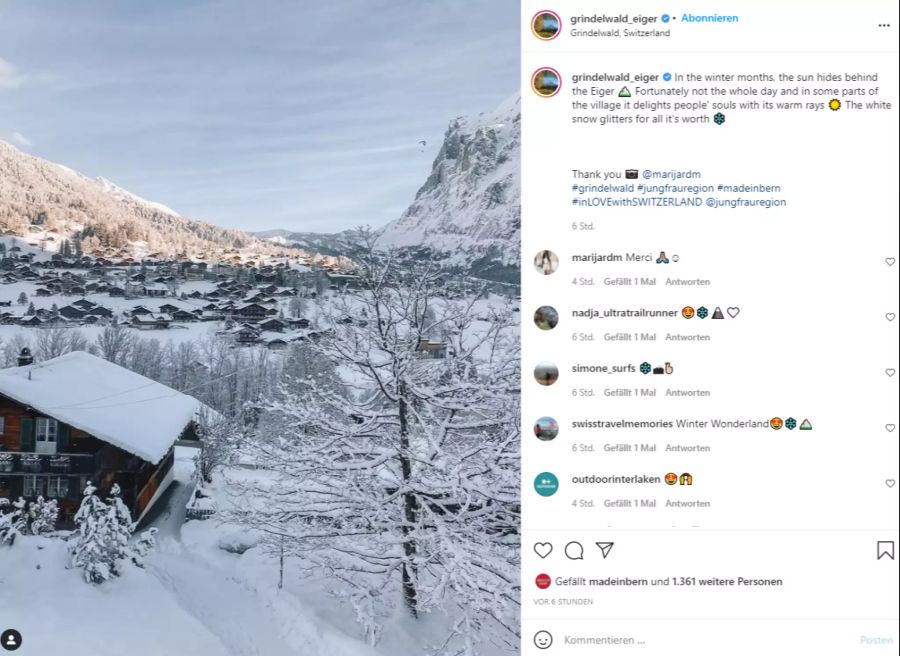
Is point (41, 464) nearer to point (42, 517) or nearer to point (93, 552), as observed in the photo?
point (42, 517)

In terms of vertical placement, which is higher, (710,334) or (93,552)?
(710,334)

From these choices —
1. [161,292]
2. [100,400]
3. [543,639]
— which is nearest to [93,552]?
[543,639]

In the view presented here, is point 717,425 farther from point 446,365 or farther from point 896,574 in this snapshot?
point 446,365

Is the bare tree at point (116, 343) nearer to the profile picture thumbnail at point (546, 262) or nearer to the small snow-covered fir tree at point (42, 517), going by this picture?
the small snow-covered fir tree at point (42, 517)

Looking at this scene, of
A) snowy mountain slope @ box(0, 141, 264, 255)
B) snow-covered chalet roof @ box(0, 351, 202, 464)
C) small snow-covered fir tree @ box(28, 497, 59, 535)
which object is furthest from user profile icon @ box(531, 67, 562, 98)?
snow-covered chalet roof @ box(0, 351, 202, 464)

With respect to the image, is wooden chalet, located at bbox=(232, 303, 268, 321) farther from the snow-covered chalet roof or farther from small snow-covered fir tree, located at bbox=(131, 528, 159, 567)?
small snow-covered fir tree, located at bbox=(131, 528, 159, 567)
